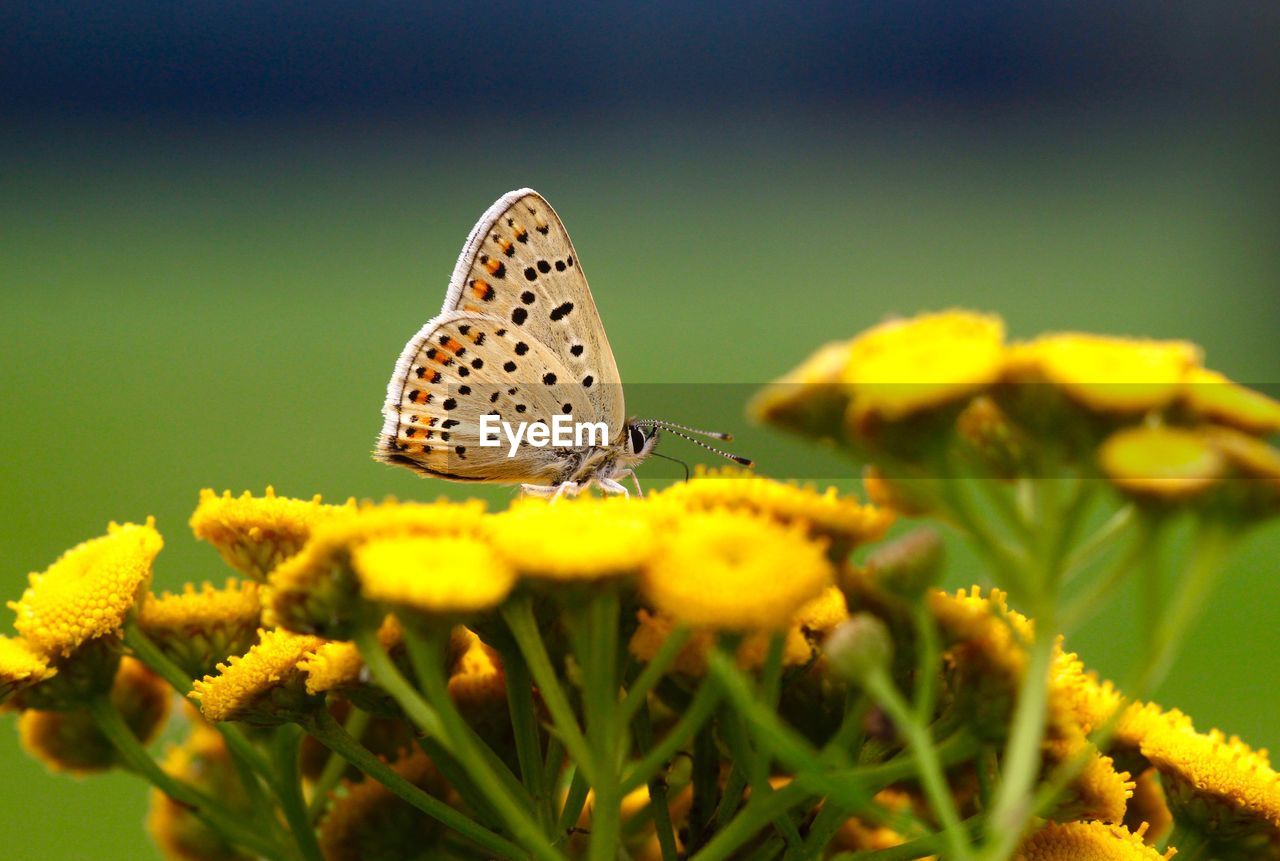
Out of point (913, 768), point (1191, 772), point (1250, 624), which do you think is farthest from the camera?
point (1250, 624)

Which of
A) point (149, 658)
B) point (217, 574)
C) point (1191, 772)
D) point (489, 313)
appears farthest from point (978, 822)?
point (217, 574)

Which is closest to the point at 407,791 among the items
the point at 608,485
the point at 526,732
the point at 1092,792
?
the point at 526,732

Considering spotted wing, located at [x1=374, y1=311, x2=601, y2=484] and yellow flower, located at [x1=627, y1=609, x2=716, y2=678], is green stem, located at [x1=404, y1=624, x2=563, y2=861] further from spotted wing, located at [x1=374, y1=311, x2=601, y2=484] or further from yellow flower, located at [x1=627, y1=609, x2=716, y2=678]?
spotted wing, located at [x1=374, y1=311, x2=601, y2=484]

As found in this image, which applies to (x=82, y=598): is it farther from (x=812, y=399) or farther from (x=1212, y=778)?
(x=1212, y=778)

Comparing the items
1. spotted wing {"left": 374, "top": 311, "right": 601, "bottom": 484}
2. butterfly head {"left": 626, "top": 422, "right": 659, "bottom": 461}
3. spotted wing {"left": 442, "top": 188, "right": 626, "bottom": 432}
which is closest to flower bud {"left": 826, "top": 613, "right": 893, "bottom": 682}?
spotted wing {"left": 442, "top": 188, "right": 626, "bottom": 432}

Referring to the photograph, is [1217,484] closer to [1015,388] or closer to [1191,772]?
[1015,388]

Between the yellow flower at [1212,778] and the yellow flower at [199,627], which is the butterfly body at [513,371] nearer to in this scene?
the yellow flower at [199,627]

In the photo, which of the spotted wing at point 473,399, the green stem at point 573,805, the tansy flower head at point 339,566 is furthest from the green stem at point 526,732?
the spotted wing at point 473,399

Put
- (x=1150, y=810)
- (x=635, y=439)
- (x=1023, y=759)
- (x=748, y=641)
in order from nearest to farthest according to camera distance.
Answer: (x=1023, y=759) → (x=748, y=641) → (x=1150, y=810) → (x=635, y=439)
